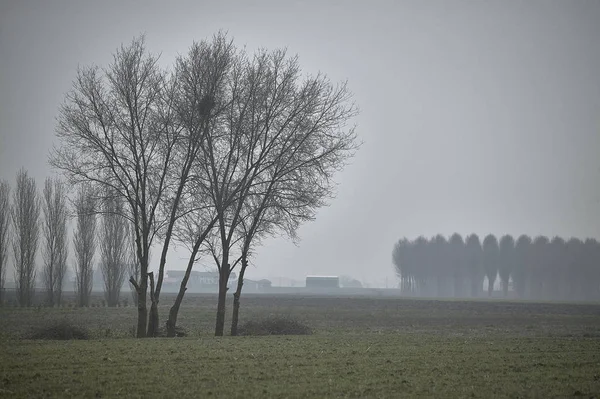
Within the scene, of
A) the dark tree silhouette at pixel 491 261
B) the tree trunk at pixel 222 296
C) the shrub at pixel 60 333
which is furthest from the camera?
the dark tree silhouette at pixel 491 261

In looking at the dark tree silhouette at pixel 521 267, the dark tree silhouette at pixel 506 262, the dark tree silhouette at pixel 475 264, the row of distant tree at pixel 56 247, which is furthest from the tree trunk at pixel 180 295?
the dark tree silhouette at pixel 475 264

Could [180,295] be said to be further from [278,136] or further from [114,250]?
[114,250]

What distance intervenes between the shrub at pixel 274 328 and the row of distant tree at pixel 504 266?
441 ft

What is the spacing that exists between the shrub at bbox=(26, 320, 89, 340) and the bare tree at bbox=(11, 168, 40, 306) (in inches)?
1511

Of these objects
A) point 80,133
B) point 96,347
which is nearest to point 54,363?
point 96,347

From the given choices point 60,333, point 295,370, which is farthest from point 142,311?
point 295,370

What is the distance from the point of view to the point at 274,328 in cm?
2986

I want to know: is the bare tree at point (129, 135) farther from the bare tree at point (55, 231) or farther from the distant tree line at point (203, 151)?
the bare tree at point (55, 231)

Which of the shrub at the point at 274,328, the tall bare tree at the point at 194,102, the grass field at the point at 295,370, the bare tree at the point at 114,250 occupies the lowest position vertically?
the shrub at the point at 274,328

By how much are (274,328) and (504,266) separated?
137206 mm

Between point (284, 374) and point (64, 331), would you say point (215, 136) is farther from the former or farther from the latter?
point (284, 374)

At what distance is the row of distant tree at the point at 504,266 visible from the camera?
14875 cm

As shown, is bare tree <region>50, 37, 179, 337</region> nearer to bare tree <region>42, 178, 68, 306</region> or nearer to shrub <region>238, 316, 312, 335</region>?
shrub <region>238, 316, 312, 335</region>

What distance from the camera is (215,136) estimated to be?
27812mm
